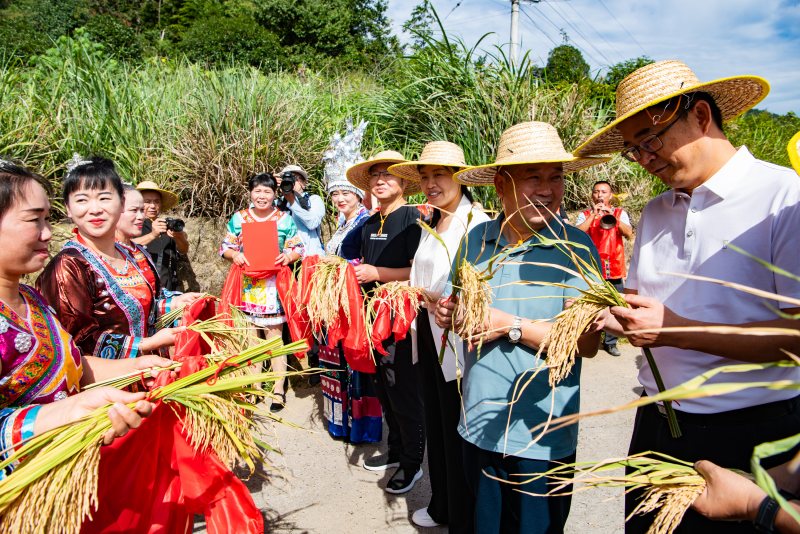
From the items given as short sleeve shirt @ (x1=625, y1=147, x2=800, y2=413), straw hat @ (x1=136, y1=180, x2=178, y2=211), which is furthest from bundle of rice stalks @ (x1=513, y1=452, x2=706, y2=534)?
straw hat @ (x1=136, y1=180, x2=178, y2=211)

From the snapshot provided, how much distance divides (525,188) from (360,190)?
2.78 metres

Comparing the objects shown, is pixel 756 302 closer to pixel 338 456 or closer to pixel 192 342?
pixel 192 342

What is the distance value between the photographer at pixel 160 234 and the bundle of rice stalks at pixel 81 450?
3.79m

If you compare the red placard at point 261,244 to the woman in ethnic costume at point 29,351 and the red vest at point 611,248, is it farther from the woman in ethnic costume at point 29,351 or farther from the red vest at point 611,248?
the red vest at point 611,248

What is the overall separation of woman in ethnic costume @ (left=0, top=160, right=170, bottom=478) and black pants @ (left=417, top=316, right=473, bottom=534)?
1492 mm

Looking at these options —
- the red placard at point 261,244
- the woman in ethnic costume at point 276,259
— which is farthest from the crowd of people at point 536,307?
the woman in ethnic costume at point 276,259

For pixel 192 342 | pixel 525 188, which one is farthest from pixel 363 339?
pixel 525 188

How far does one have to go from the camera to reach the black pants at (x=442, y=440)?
8.92 ft

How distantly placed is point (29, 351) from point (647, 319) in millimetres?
2017

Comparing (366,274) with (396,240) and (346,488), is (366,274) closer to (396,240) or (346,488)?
(396,240)

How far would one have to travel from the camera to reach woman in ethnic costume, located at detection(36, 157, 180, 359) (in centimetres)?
243

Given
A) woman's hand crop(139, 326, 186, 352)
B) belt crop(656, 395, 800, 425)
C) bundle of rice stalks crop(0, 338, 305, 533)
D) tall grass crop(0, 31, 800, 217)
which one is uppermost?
tall grass crop(0, 31, 800, 217)

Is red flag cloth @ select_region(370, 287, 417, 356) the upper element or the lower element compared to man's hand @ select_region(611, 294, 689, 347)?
lower

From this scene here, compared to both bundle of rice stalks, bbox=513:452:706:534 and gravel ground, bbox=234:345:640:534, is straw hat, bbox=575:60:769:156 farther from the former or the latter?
gravel ground, bbox=234:345:640:534
